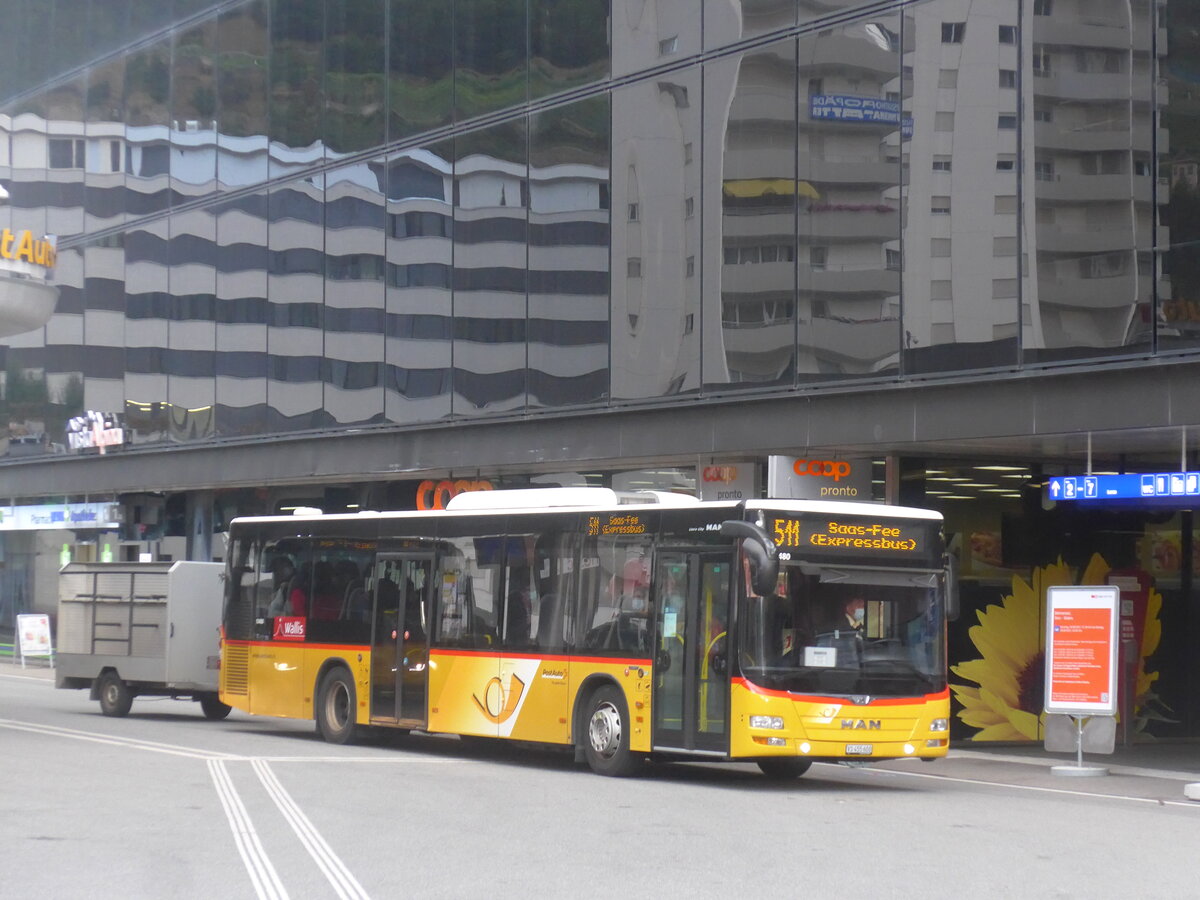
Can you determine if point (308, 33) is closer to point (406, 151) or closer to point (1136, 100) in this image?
point (406, 151)

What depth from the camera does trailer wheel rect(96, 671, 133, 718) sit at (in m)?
27.6

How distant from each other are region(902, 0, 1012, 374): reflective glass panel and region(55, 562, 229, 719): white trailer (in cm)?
1187

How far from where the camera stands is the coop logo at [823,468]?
2403cm

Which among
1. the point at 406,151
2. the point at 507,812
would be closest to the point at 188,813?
the point at 507,812

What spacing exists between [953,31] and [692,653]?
9125mm

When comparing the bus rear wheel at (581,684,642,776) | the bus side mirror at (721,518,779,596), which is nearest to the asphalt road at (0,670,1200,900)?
the bus rear wheel at (581,684,642,776)

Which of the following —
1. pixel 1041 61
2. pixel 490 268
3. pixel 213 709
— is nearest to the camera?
pixel 1041 61

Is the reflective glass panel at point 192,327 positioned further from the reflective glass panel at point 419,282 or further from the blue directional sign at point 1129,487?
the blue directional sign at point 1129,487

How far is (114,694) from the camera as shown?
2775 cm

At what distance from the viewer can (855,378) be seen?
22.6 metres

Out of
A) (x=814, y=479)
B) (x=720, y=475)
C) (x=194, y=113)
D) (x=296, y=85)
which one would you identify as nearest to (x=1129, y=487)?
(x=814, y=479)

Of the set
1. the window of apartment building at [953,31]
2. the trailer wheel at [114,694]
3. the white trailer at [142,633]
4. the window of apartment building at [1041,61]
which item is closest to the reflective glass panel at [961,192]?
the window of apartment building at [953,31]

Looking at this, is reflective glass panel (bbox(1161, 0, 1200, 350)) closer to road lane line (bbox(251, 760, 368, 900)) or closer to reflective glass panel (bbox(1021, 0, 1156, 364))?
reflective glass panel (bbox(1021, 0, 1156, 364))

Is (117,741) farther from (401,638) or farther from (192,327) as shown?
(192,327)
